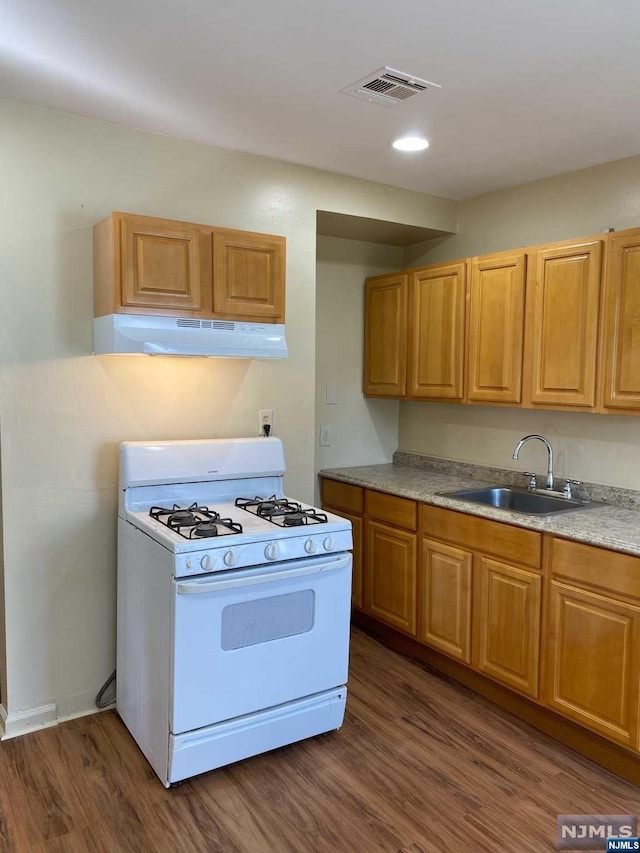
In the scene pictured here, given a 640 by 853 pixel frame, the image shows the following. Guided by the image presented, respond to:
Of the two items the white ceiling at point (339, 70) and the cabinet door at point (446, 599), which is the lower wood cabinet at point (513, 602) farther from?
the white ceiling at point (339, 70)

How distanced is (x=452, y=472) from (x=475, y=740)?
1.58 metres

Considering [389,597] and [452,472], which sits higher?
[452,472]

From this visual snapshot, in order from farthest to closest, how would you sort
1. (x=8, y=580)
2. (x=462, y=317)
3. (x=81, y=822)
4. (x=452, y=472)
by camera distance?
(x=452, y=472) < (x=462, y=317) < (x=8, y=580) < (x=81, y=822)

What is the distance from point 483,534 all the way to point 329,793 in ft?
4.03

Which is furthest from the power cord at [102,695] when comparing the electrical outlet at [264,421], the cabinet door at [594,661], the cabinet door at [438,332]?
the cabinet door at [438,332]

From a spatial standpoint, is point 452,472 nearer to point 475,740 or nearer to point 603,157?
point 475,740

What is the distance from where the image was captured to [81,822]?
2.11 metres

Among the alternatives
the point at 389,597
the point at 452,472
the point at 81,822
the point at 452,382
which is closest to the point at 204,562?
Result: the point at 81,822

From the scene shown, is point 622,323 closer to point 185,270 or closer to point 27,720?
point 185,270

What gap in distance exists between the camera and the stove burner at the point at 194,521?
228 centimetres

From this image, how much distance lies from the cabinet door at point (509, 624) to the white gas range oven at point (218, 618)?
0.70 metres

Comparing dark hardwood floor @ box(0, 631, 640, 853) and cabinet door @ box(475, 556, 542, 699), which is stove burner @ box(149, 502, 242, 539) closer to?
dark hardwood floor @ box(0, 631, 640, 853)

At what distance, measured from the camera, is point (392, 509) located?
3371mm

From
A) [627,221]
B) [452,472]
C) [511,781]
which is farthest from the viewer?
[452,472]
